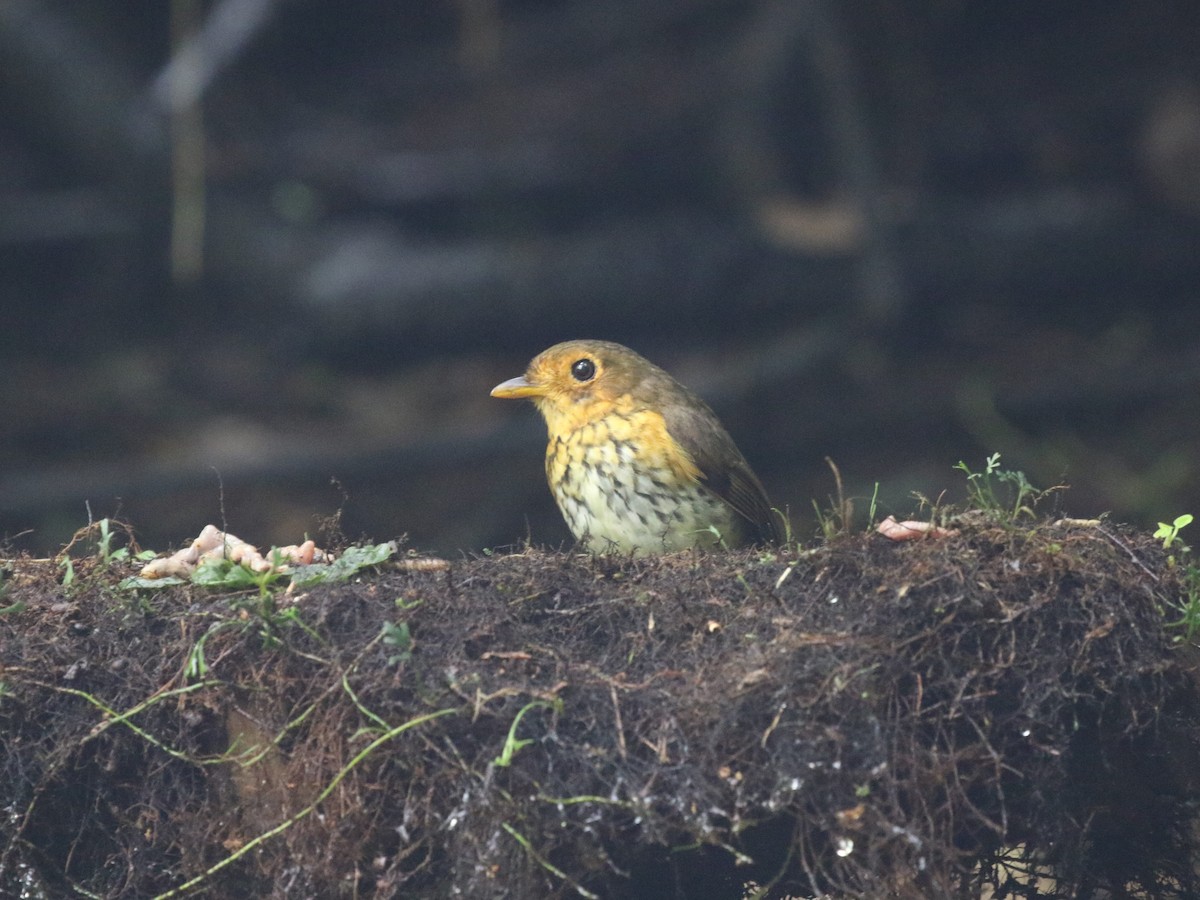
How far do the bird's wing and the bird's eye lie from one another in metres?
0.27

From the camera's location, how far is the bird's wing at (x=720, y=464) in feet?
15.0

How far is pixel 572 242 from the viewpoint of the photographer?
6.79 m

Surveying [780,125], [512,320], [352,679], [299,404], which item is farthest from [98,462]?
[352,679]

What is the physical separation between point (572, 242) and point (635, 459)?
2.46 metres

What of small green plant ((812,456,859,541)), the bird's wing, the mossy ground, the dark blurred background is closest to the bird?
the bird's wing

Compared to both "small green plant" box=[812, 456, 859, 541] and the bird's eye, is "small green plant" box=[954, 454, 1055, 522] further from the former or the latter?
the bird's eye

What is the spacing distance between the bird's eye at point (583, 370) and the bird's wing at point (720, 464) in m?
0.27

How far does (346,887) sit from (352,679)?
0.36m

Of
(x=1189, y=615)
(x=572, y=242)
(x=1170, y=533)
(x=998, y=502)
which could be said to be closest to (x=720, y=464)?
(x=998, y=502)

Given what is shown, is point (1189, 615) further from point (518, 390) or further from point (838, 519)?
point (518, 390)

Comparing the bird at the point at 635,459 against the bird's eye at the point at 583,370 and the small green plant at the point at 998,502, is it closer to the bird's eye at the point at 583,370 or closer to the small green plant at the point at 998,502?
the bird's eye at the point at 583,370

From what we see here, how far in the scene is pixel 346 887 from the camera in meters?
2.86

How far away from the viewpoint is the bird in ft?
14.6

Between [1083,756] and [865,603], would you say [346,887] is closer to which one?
[865,603]
